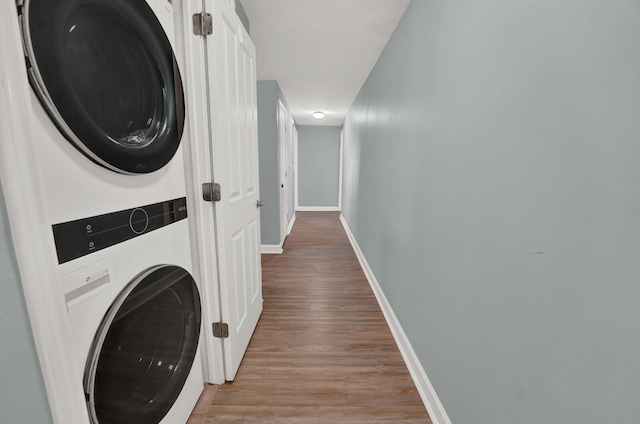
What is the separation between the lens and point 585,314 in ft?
1.86

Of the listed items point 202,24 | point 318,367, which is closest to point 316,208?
point 318,367

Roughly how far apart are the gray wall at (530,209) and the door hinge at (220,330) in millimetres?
1127

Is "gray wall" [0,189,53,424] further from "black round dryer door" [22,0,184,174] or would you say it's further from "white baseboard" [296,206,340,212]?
"white baseboard" [296,206,340,212]

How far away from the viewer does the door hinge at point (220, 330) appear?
1.34 m

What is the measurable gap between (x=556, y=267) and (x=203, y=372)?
1698 mm

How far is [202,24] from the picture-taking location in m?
1.10

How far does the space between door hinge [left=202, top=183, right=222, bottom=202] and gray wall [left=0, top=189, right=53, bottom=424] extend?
747 mm

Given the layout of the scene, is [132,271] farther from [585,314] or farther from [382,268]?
[382,268]

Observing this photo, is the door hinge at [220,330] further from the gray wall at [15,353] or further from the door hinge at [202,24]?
the door hinge at [202,24]

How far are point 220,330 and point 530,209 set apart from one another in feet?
4.91

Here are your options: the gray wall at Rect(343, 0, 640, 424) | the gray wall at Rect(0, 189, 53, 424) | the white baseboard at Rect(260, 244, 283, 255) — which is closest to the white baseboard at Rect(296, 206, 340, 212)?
the white baseboard at Rect(260, 244, 283, 255)

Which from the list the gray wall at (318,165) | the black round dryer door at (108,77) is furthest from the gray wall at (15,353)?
the gray wall at (318,165)

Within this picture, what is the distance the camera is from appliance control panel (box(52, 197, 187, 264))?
0.59 meters

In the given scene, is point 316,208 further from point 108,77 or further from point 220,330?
point 108,77
